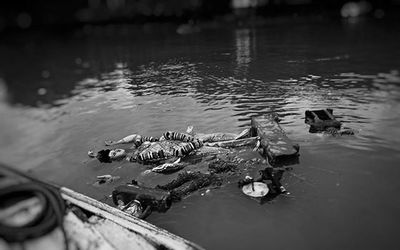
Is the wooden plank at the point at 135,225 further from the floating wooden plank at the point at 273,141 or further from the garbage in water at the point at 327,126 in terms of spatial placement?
the garbage in water at the point at 327,126

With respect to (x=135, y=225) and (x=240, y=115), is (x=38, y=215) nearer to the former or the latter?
(x=135, y=225)

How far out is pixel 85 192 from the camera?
6168mm

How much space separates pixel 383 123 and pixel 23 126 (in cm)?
1083

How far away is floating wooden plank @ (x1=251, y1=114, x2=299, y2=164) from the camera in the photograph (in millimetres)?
6193

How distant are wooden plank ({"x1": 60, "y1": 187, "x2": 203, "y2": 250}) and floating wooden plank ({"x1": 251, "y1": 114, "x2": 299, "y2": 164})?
3.20 meters

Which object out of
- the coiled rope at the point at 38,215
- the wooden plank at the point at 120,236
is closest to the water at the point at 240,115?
the wooden plank at the point at 120,236

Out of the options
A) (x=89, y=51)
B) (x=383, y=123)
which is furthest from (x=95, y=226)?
(x=89, y=51)

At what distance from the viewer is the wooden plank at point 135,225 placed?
138 inches

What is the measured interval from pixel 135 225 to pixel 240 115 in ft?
19.1

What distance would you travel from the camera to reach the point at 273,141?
6.64 meters

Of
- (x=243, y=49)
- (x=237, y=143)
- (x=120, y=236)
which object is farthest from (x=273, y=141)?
(x=243, y=49)

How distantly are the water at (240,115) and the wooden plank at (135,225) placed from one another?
1.17 meters

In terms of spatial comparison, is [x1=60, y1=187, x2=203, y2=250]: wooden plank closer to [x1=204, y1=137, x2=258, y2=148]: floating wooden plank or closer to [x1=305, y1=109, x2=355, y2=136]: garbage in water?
[x1=204, y1=137, x2=258, y2=148]: floating wooden plank

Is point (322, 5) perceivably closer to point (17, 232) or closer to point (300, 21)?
point (300, 21)
